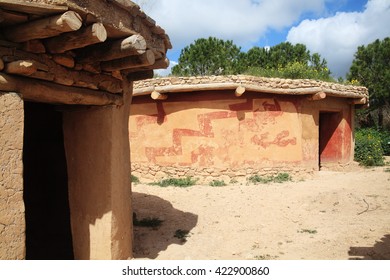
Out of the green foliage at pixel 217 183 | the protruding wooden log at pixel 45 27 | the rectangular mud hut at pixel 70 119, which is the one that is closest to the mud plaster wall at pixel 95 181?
the rectangular mud hut at pixel 70 119

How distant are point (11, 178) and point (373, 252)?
453 centimetres

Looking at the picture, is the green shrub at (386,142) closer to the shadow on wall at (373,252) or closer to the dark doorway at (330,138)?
the dark doorway at (330,138)


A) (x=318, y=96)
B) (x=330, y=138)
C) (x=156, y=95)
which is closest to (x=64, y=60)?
(x=156, y=95)

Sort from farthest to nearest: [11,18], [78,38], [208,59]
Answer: [208,59]
[78,38]
[11,18]

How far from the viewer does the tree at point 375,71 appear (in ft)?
64.0

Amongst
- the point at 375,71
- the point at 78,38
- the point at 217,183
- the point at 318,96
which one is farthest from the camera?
the point at 375,71

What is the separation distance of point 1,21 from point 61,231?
3403 millimetres

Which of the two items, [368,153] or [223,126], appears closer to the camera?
[223,126]

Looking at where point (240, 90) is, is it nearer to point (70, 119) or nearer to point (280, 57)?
point (70, 119)

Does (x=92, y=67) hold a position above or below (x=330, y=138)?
above

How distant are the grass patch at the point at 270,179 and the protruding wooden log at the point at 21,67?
7.41 metres

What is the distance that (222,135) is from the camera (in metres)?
9.39
